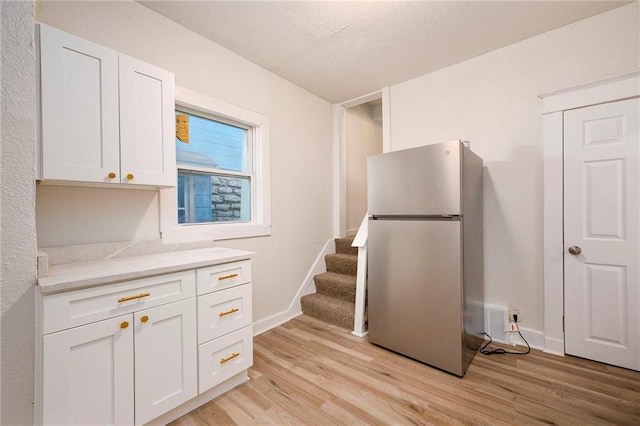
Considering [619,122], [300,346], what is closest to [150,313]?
[300,346]

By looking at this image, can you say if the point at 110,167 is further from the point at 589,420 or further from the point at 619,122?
the point at 619,122

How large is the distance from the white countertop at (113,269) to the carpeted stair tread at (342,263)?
1556 millimetres

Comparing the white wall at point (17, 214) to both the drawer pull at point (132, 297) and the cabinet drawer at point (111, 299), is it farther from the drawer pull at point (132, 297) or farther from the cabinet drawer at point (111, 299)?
the drawer pull at point (132, 297)

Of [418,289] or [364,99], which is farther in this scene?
[364,99]

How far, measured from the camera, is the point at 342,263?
316 cm

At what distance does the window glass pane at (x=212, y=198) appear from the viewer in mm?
2191

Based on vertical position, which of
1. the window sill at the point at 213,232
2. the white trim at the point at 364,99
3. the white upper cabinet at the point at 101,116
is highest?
the white trim at the point at 364,99

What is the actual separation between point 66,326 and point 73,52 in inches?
52.9

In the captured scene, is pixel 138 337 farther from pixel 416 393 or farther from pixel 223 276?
pixel 416 393

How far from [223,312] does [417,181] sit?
165 centimetres

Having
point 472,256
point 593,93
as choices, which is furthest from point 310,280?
point 593,93

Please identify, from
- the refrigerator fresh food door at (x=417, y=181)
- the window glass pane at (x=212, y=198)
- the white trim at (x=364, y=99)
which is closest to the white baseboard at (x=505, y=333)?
the refrigerator fresh food door at (x=417, y=181)

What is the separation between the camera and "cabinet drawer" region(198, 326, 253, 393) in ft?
5.12

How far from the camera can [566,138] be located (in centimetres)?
207
